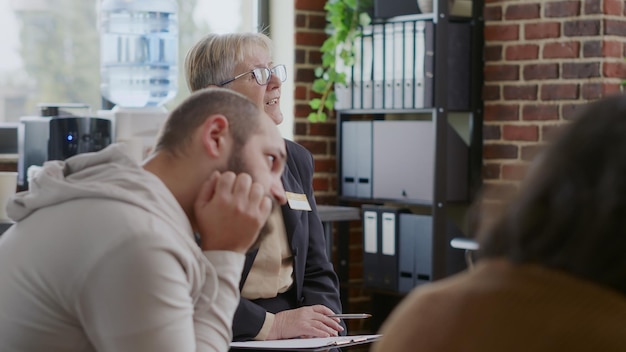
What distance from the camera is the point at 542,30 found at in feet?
14.5

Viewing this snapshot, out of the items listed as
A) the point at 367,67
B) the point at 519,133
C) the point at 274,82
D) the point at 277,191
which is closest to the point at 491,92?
the point at 519,133

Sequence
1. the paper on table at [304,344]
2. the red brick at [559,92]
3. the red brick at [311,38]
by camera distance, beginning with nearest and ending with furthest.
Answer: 1. the paper on table at [304,344]
2. the red brick at [559,92]
3. the red brick at [311,38]

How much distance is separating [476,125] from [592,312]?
3813 mm

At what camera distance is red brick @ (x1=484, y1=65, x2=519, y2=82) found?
178 inches

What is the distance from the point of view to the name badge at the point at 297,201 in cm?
234

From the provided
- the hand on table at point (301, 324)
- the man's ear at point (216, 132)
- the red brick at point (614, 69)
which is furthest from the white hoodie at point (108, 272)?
the red brick at point (614, 69)

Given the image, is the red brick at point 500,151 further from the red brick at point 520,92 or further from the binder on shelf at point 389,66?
the binder on shelf at point 389,66

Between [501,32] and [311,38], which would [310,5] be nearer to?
[311,38]

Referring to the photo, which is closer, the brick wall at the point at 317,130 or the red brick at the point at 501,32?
the red brick at the point at 501,32

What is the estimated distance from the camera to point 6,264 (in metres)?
1.49

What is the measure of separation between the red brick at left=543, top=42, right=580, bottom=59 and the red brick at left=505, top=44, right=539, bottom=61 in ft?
0.16

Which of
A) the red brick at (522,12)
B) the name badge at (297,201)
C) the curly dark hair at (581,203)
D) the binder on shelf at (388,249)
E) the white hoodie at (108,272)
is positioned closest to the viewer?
the curly dark hair at (581,203)

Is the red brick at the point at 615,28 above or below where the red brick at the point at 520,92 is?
above

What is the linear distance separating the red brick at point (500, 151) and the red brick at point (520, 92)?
21cm
